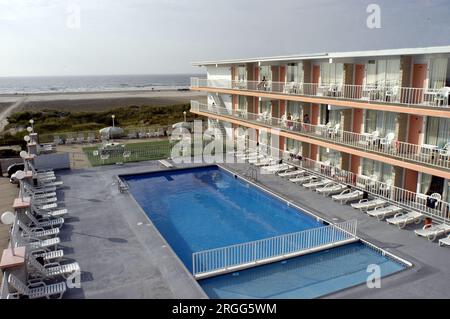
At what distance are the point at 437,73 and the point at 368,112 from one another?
A: 175 inches

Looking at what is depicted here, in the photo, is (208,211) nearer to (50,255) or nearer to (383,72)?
(50,255)

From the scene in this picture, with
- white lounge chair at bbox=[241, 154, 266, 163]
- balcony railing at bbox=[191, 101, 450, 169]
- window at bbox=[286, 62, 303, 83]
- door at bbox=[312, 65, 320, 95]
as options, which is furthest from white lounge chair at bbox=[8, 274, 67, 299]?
window at bbox=[286, 62, 303, 83]

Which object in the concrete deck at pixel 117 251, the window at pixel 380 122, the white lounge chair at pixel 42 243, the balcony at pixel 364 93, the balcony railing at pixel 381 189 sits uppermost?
the balcony at pixel 364 93

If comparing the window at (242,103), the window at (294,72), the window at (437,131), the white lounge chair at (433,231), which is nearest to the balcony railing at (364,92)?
the window at (294,72)

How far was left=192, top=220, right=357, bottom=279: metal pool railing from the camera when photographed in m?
13.3

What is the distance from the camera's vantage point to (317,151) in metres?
25.0

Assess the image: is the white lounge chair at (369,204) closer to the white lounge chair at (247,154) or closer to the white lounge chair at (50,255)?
the white lounge chair at (247,154)

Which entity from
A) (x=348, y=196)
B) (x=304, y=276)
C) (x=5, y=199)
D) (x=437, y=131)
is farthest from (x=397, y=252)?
(x=5, y=199)

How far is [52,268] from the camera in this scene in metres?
12.6

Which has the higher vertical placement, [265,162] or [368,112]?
[368,112]

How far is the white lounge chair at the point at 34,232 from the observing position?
14720 mm

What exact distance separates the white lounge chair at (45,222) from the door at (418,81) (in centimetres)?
1645
